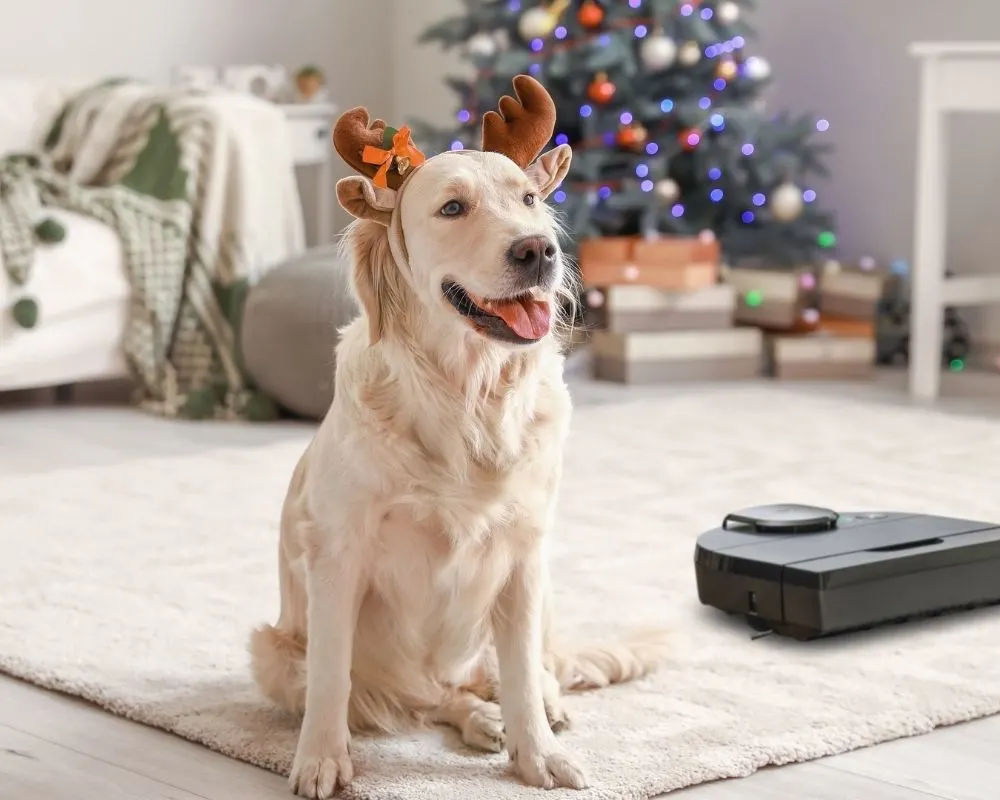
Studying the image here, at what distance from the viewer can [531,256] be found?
60.7 inches

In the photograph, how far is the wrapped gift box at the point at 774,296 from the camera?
4512 millimetres

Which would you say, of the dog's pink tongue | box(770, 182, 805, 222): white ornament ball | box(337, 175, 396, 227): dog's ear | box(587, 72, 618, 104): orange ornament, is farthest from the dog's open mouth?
box(770, 182, 805, 222): white ornament ball

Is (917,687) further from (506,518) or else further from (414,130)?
(414,130)

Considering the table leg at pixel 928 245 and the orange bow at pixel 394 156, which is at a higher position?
the orange bow at pixel 394 156

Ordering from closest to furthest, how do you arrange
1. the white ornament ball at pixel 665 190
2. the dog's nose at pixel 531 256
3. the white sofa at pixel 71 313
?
the dog's nose at pixel 531 256
the white sofa at pixel 71 313
the white ornament ball at pixel 665 190

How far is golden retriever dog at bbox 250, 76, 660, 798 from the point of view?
62.5 inches

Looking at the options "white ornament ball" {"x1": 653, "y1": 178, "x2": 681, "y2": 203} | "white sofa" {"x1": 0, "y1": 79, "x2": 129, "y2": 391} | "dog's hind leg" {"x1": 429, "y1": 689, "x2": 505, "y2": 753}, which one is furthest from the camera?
"white ornament ball" {"x1": 653, "y1": 178, "x2": 681, "y2": 203}

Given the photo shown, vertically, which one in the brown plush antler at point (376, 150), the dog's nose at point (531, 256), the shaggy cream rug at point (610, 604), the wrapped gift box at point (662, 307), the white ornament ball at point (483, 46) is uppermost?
the white ornament ball at point (483, 46)

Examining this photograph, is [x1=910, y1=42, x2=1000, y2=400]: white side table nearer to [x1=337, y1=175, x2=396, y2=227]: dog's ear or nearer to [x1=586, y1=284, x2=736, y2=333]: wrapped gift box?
[x1=586, y1=284, x2=736, y2=333]: wrapped gift box

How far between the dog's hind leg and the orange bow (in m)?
0.59

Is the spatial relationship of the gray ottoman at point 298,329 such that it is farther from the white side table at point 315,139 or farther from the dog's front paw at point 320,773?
the dog's front paw at point 320,773

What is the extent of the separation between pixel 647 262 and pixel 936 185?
31.7 inches

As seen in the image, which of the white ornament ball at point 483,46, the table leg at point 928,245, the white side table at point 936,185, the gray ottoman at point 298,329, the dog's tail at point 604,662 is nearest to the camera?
the dog's tail at point 604,662

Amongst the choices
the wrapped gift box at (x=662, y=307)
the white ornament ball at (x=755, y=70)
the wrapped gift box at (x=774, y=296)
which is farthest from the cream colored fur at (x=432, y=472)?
the white ornament ball at (x=755, y=70)
